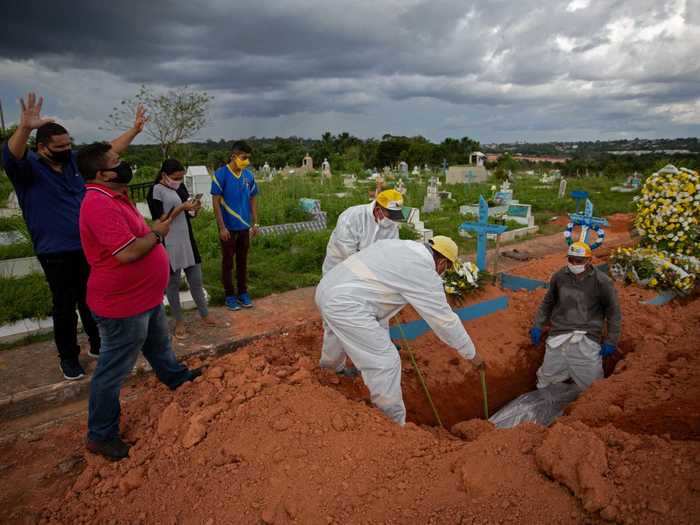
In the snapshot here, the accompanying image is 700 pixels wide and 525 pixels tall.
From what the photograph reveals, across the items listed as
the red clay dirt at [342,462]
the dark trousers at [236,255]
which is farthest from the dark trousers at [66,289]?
the dark trousers at [236,255]

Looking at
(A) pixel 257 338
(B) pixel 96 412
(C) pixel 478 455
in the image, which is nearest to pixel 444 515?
(C) pixel 478 455

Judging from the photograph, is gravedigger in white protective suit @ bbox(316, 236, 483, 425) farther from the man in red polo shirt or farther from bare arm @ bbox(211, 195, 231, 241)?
bare arm @ bbox(211, 195, 231, 241)

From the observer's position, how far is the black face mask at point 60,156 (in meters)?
3.40

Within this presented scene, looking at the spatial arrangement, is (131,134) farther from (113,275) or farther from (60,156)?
(113,275)

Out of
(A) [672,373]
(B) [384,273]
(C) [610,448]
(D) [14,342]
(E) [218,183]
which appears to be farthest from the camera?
(E) [218,183]

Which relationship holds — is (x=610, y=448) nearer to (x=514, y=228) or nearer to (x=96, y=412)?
(x=96, y=412)

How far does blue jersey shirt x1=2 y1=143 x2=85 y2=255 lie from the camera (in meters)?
3.41

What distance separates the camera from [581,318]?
4.13 metres

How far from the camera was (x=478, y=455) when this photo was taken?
248cm

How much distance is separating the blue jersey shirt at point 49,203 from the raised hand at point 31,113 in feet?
1.05

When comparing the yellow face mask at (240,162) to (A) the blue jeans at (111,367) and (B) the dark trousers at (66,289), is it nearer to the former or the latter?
(B) the dark trousers at (66,289)

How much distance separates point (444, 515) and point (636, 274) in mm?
5033

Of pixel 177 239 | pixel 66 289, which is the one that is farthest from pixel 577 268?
pixel 66 289

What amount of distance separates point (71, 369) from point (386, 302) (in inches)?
105
